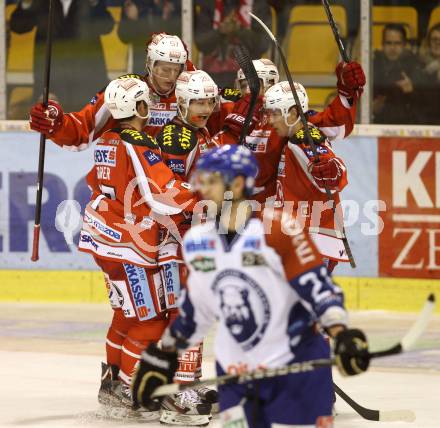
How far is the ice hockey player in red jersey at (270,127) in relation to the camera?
7297mm

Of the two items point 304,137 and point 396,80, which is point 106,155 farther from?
point 396,80

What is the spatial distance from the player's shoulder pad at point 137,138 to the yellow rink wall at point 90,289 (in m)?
3.37

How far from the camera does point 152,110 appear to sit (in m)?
7.32

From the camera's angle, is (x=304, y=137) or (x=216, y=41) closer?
(x=304, y=137)

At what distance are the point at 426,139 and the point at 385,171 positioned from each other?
1.11 feet

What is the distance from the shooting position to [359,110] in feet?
33.8

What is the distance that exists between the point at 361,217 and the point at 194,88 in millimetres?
3250

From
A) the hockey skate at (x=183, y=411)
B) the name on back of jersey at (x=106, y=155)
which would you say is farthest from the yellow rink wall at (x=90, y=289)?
the name on back of jersey at (x=106, y=155)

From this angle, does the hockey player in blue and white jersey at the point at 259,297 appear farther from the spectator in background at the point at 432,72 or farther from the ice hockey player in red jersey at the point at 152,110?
the spectator in background at the point at 432,72

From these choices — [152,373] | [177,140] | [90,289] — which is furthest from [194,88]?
[90,289]

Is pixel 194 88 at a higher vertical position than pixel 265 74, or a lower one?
lower

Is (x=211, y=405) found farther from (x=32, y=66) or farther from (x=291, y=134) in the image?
→ (x=32, y=66)

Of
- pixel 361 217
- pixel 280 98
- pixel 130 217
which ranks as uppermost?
pixel 280 98

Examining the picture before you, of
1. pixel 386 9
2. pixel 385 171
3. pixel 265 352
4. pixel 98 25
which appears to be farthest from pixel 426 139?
pixel 265 352
